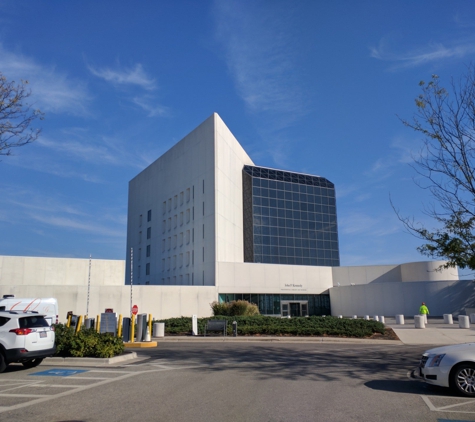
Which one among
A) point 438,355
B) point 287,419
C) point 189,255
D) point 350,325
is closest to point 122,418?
point 287,419

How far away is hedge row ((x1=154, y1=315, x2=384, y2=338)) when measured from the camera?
78.9ft

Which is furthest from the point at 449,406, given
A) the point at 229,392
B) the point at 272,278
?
the point at 272,278

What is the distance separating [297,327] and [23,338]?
53.3 feet

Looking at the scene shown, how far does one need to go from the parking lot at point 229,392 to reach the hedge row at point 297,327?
30.3 ft

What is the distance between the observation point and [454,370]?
29.8ft

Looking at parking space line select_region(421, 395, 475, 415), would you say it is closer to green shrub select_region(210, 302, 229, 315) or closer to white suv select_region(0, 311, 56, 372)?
white suv select_region(0, 311, 56, 372)

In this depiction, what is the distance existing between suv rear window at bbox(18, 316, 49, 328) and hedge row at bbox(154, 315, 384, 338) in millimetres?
14421

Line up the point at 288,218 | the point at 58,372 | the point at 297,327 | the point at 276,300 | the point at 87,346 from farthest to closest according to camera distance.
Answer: the point at 288,218, the point at 276,300, the point at 297,327, the point at 87,346, the point at 58,372

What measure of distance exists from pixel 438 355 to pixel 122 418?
639 centimetres

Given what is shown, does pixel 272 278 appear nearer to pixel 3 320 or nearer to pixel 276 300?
pixel 276 300

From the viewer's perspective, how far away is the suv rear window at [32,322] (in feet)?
40.0

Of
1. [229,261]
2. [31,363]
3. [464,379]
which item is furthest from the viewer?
[229,261]

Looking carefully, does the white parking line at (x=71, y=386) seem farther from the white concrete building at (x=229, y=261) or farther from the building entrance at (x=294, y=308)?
the building entrance at (x=294, y=308)

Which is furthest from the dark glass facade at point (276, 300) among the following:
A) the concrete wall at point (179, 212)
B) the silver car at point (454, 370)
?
the silver car at point (454, 370)
